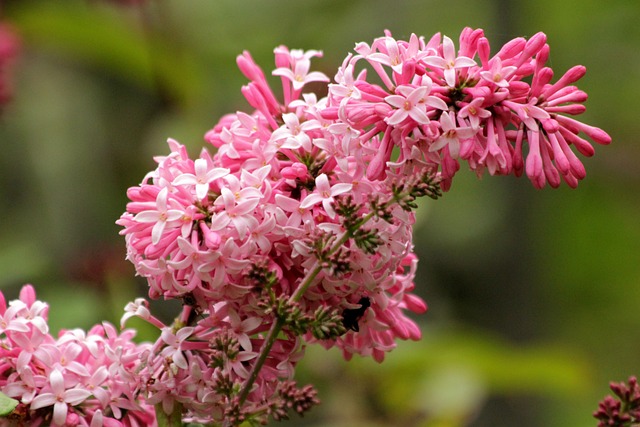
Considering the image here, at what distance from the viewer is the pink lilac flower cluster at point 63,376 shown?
223 cm

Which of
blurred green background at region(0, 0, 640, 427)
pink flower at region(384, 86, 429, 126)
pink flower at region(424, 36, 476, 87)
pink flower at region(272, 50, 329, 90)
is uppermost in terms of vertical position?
pink flower at region(424, 36, 476, 87)

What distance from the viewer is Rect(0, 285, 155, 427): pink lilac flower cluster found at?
87.7 inches

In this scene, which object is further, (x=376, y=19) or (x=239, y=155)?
(x=376, y=19)

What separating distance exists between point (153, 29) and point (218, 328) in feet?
12.4

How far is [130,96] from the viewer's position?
251 inches

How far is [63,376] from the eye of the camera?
2273 millimetres

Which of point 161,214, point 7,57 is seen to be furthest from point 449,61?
point 7,57

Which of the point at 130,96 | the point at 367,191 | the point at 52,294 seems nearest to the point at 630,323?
the point at 130,96

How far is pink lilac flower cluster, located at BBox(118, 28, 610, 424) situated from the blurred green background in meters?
1.76

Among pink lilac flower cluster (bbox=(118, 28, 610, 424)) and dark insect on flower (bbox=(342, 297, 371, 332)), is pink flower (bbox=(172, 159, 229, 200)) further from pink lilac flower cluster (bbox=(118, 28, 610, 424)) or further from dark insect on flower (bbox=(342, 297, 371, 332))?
dark insect on flower (bbox=(342, 297, 371, 332))

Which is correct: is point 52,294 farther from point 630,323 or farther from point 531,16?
point 630,323

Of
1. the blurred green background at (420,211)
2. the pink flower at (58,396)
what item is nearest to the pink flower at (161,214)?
the pink flower at (58,396)

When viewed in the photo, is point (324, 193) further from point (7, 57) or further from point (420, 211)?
point (7, 57)

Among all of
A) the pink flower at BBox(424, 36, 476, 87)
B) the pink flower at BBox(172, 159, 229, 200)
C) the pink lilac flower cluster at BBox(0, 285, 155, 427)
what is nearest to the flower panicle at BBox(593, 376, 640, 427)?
the pink flower at BBox(424, 36, 476, 87)
